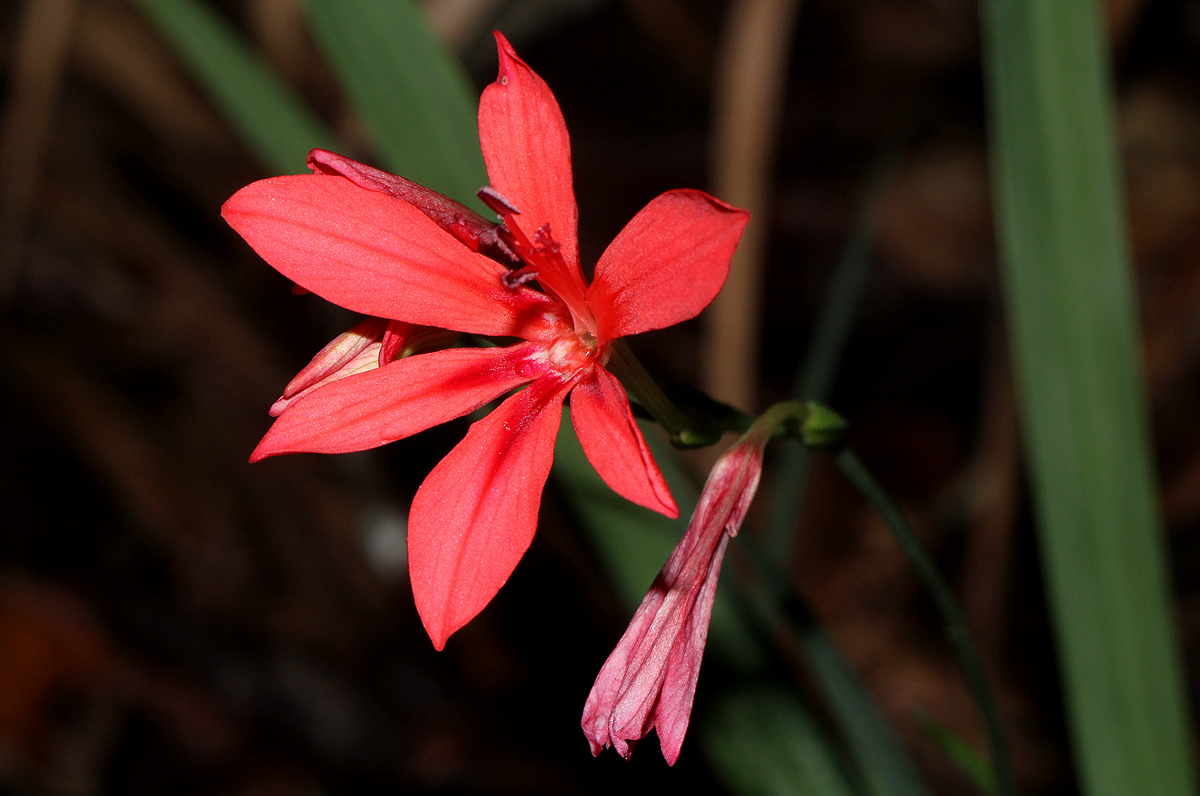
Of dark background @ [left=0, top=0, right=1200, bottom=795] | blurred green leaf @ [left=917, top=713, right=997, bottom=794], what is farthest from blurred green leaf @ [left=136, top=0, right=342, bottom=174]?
dark background @ [left=0, top=0, right=1200, bottom=795]

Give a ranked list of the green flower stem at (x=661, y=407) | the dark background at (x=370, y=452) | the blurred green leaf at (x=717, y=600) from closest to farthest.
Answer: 1. the green flower stem at (x=661, y=407)
2. the blurred green leaf at (x=717, y=600)
3. the dark background at (x=370, y=452)

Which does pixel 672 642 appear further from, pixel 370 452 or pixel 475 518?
pixel 370 452

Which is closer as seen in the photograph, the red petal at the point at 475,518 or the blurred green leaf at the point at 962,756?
the red petal at the point at 475,518

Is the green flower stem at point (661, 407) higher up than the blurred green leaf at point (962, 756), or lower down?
higher up

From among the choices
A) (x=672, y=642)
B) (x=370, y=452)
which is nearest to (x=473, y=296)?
(x=672, y=642)

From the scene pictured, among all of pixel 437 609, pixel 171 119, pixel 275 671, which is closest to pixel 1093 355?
pixel 437 609

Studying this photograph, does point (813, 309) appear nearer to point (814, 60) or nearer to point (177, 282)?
point (814, 60)

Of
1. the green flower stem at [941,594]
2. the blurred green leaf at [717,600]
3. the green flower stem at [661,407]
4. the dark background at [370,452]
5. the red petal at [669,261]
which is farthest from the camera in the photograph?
the dark background at [370,452]

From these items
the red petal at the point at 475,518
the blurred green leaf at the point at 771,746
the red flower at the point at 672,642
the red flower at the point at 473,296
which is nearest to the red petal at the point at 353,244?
the red flower at the point at 473,296

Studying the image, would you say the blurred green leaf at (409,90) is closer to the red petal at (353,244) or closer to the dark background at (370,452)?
the red petal at (353,244)
